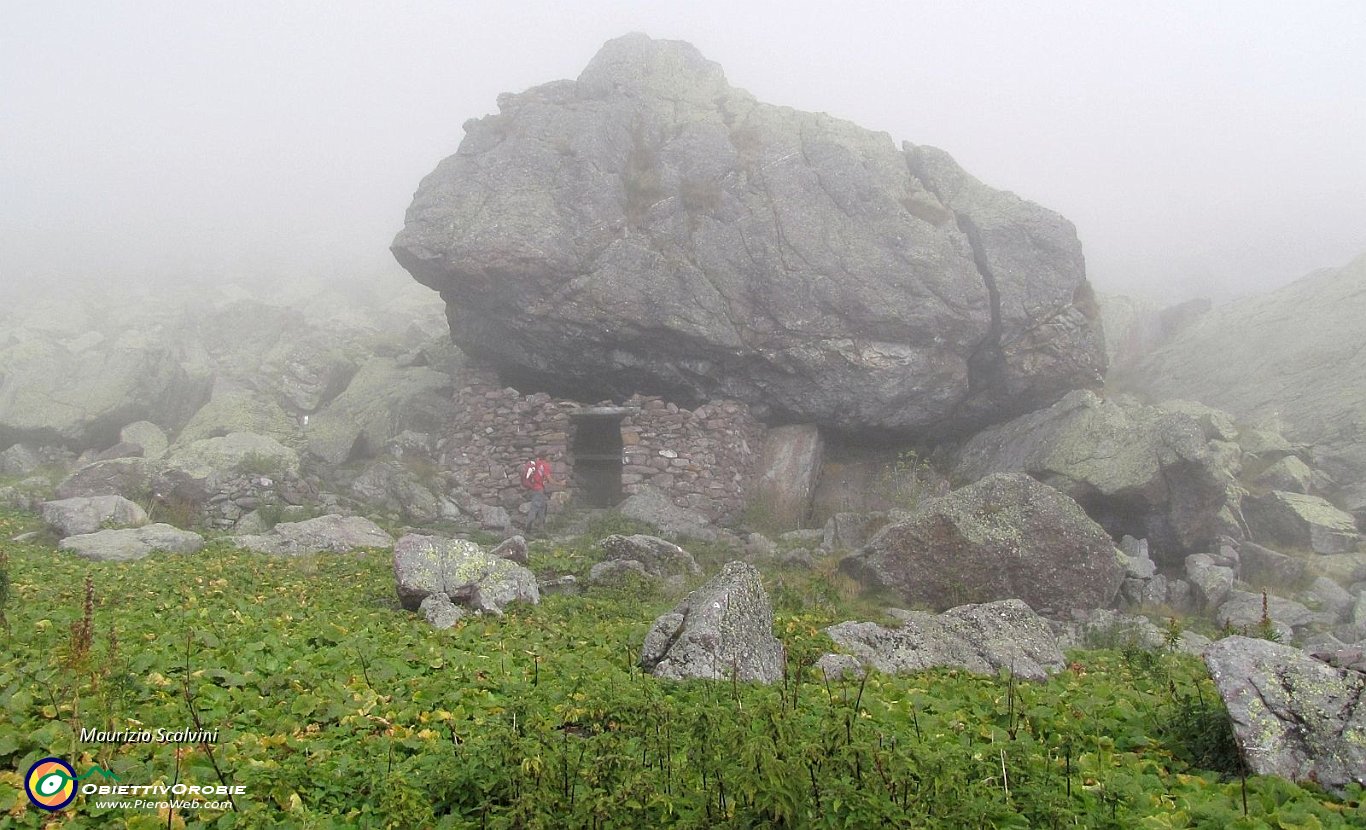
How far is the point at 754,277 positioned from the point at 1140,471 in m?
9.20

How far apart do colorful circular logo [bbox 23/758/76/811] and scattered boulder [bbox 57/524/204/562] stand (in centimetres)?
862

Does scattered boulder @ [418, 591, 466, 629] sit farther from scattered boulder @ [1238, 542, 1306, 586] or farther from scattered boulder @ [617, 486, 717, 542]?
scattered boulder @ [1238, 542, 1306, 586]

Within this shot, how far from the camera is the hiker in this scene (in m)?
18.0

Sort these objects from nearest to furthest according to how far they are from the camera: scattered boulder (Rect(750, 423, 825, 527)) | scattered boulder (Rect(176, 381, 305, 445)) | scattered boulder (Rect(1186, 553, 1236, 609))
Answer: scattered boulder (Rect(1186, 553, 1236, 609))
scattered boulder (Rect(750, 423, 825, 527))
scattered boulder (Rect(176, 381, 305, 445))

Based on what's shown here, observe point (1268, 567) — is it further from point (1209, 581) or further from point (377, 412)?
point (377, 412)

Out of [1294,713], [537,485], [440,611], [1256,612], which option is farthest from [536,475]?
[1294,713]

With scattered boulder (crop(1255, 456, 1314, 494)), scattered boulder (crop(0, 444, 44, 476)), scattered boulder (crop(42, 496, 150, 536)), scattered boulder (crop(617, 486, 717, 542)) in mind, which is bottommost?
scattered boulder (crop(0, 444, 44, 476))

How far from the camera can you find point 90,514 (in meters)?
14.1

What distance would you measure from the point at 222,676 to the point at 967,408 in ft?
59.8

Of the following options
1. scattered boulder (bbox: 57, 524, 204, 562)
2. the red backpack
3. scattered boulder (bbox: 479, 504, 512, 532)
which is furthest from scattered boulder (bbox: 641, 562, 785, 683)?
the red backpack

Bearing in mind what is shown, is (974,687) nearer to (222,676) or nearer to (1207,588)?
(222,676)

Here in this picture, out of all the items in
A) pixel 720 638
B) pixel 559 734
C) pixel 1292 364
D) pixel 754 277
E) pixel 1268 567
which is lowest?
pixel 1268 567

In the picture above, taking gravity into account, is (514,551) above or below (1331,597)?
below

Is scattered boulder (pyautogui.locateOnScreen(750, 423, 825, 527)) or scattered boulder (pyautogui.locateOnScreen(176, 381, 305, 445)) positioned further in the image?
scattered boulder (pyautogui.locateOnScreen(176, 381, 305, 445))
